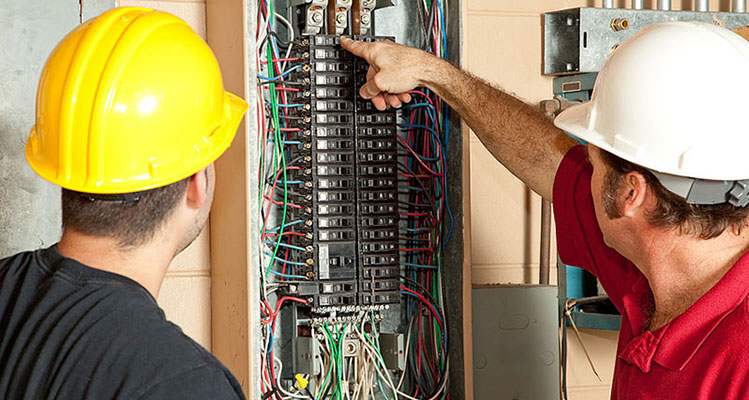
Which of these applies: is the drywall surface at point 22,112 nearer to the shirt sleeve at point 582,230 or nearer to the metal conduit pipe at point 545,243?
the shirt sleeve at point 582,230

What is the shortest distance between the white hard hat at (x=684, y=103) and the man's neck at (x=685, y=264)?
12 centimetres

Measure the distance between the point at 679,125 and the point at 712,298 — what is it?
0.30 meters

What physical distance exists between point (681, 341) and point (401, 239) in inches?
33.6

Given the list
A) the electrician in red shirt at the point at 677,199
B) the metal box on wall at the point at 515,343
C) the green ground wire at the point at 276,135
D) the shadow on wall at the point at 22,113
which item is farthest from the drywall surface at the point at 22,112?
the electrician in red shirt at the point at 677,199

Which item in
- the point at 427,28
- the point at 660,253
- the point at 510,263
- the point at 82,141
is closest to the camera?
the point at 82,141

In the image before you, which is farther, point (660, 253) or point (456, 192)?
point (456, 192)

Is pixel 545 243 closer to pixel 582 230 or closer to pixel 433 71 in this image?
pixel 582 230

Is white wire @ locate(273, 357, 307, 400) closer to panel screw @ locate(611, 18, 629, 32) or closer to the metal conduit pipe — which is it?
the metal conduit pipe

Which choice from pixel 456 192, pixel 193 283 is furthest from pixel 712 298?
pixel 193 283

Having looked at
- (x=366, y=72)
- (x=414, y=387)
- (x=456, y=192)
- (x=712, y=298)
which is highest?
(x=366, y=72)

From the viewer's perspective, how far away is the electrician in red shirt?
57.4 inches

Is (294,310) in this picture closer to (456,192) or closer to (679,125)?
(456,192)

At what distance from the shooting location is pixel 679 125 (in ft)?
4.88

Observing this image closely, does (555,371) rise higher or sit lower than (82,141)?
lower
